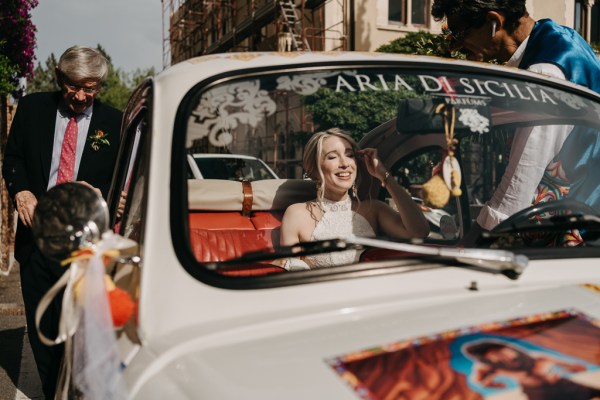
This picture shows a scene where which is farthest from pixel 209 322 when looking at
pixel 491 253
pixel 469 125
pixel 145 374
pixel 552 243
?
pixel 469 125

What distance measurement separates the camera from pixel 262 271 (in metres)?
1.84

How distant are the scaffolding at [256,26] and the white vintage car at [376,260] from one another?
18.5 metres

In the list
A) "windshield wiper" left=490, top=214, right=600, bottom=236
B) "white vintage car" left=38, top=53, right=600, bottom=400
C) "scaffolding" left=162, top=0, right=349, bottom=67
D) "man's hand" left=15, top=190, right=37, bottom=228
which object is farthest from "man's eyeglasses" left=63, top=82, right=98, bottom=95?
"scaffolding" left=162, top=0, right=349, bottom=67

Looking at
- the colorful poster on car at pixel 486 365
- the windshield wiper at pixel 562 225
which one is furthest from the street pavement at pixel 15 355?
the colorful poster on car at pixel 486 365

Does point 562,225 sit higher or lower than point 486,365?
higher

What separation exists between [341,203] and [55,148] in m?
1.76

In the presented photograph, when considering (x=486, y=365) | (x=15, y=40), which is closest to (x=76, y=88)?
(x=486, y=365)

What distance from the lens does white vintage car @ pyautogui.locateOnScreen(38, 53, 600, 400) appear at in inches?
51.7

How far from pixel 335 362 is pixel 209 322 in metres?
0.36

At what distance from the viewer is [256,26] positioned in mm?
26156

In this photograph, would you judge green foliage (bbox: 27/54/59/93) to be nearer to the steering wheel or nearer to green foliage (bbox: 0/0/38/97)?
green foliage (bbox: 0/0/38/97)

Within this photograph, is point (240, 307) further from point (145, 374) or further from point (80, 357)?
point (80, 357)

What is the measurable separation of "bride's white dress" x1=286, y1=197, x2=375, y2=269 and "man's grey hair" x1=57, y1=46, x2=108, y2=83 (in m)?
1.54

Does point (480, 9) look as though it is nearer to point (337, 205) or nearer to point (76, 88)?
point (337, 205)
